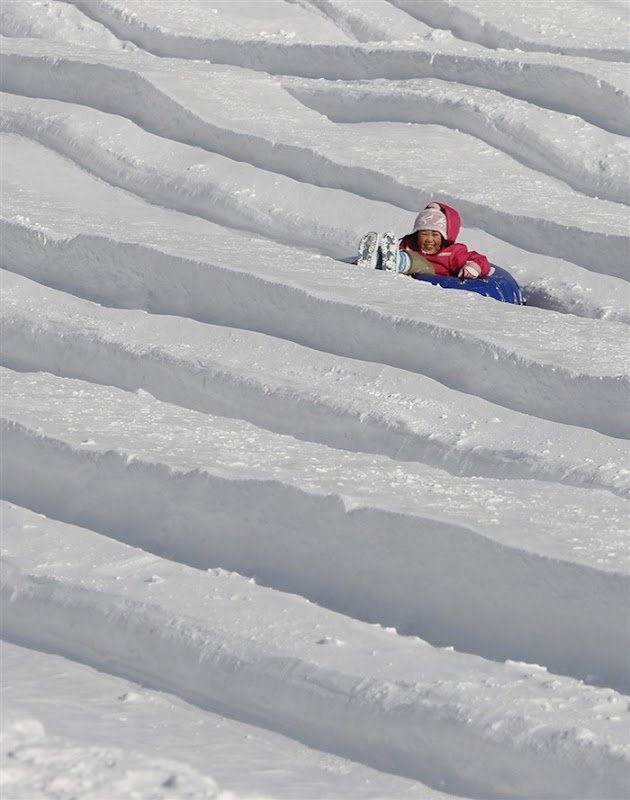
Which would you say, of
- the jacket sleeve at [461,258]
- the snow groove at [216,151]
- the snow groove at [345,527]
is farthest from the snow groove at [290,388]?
the snow groove at [216,151]

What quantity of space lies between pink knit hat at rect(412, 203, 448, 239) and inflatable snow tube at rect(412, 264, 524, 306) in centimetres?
24

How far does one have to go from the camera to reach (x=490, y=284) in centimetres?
582

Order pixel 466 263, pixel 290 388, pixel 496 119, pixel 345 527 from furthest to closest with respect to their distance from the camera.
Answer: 1. pixel 496 119
2. pixel 466 263
3. pixel 290 388
4. pixel 345 527

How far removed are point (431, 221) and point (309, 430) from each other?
6.34 ft

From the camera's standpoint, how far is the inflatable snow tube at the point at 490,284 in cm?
575

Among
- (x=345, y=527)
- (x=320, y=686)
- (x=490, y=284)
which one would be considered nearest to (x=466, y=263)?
(x=490, y=284)

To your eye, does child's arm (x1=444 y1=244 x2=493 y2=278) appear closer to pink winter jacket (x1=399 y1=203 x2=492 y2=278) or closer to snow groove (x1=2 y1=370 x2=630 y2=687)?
pink winter jacket (x1=399 y1=203 x2=492 y2=278)

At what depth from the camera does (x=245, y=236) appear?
6570mm

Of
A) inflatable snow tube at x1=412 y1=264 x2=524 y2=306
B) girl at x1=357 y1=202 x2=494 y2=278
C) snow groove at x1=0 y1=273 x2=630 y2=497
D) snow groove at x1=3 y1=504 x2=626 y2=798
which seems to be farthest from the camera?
girl at x1=357 y1=202 x2=494 y2=278

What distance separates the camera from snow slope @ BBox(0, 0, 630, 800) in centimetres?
285

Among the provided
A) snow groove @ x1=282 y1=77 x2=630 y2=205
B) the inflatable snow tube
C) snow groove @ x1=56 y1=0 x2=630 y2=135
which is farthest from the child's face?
snow groove @ x1=56 y1=0 x2=630 y2=135

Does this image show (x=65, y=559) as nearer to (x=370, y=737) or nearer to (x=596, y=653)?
(x=370, y=737)

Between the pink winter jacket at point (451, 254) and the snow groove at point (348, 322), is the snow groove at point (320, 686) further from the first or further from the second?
the pink winter jacket at point (451, 254)

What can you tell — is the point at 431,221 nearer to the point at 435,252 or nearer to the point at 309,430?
the point at 435,252
